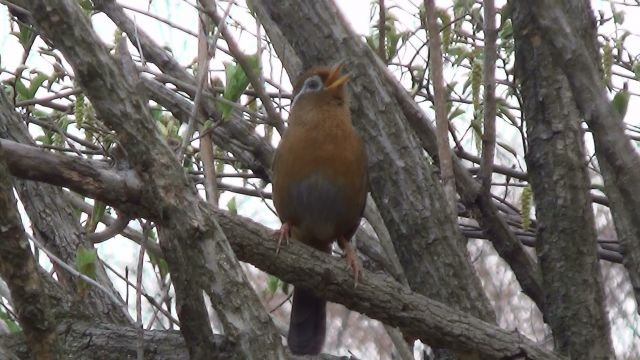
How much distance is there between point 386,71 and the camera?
443cm

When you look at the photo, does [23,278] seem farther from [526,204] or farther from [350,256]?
[526,204]

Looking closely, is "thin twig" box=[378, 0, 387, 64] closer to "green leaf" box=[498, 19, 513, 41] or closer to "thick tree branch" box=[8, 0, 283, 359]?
"green leaf" box=[498, 19, 513, 41]

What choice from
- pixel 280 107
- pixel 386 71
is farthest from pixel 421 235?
pixel 280 107

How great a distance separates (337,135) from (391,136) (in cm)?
29

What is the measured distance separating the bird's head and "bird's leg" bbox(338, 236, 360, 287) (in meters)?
0.57

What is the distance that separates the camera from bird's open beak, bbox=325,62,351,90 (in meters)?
4.33

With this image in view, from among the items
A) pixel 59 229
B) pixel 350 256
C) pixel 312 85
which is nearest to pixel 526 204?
pixel 350 256

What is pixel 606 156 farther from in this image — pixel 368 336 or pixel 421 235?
pixel 368 336

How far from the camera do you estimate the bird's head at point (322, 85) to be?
439 centimetres

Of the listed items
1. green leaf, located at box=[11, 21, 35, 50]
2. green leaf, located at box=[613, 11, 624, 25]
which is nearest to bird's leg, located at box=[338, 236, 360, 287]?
green leaf, located at box=[11, 21, 35, 50]

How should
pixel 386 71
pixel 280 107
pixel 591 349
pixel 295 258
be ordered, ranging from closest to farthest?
1. pixel 295 258
2. pixel 591 349
3. pixel 386 71
4. pixel 280 107

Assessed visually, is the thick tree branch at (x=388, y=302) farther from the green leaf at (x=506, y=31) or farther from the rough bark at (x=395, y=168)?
the green leaf at (x=506, y=31)

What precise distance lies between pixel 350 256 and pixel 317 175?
0.56 metres

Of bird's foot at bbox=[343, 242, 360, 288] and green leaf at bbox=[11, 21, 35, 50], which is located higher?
green leaf at bbox=[11, 21, 35, 50]
